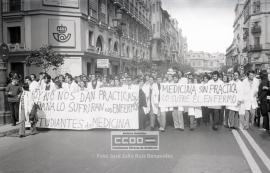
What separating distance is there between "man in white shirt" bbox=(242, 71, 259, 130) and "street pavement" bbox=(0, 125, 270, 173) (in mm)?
1003

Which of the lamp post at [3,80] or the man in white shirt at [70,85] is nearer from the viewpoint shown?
the man in white shirt at [70,85]

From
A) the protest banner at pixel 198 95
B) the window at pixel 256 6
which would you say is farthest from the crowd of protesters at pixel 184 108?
the window at pixel 256 6

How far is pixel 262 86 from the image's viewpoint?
978 cm

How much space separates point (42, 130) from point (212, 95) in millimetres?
5606

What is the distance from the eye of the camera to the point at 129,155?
694 cm

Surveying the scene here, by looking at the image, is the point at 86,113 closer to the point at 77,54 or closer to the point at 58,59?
the point at 58,59

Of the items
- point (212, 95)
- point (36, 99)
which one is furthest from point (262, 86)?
point (36, 99)

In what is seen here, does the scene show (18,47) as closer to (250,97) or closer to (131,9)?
(250,97)

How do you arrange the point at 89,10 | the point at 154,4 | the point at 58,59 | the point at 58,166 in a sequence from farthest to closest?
1. the point at 154,4
2. the point at 89,10
3. the point at 58,59
4. the point at 58,166

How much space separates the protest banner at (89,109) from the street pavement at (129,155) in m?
0.77

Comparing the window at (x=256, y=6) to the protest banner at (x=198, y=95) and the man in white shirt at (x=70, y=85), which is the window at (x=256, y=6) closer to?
the protest banner at (x=198, y=95)

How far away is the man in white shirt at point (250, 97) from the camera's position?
1041 centimetres

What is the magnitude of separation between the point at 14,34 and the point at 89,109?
63.9 feet

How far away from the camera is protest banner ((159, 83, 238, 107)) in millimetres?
10586
